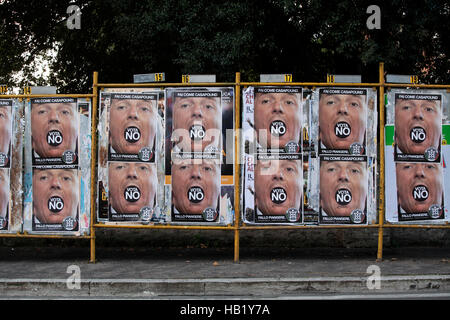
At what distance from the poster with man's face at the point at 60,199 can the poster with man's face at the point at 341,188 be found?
3.76 meters

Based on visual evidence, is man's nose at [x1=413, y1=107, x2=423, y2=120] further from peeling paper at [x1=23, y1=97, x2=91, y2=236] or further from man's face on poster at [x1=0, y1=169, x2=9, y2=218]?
man's face on poster at [x1=0, y1=169, x2=9, y2=218]

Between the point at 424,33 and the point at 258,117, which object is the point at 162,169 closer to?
the point at 258,117

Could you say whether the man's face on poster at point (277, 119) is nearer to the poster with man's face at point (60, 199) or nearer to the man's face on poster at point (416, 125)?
the man's face on poster at point (416, 125)

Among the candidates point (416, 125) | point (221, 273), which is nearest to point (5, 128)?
point (221, 273)

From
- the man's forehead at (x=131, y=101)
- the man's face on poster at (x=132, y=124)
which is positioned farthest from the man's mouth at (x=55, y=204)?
the man's forehead at (x=131, y=101)

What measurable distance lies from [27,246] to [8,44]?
304 inches

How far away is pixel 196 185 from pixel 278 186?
1.24m

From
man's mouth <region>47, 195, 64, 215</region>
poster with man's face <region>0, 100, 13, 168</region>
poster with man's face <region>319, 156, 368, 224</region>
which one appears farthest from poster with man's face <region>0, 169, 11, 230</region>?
poster with man's face <region>319, 156, 368, 224</region>

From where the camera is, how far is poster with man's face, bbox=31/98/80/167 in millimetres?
8445

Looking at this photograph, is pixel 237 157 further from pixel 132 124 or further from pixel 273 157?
pixel 132 124

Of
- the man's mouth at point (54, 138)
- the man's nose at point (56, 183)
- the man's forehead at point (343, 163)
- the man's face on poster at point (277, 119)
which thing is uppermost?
the man's face on poster at point (277, 119)

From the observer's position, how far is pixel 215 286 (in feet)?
22.9

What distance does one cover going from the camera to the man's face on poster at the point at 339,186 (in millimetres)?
8453

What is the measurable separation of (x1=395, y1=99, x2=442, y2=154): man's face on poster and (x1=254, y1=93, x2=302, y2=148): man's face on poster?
1.57m
